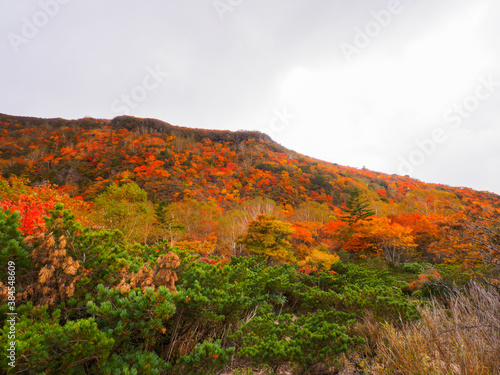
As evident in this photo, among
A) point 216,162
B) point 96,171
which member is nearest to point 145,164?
point 96,171

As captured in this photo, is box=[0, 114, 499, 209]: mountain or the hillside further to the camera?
box=[0, 114, 499, 209]: mountain

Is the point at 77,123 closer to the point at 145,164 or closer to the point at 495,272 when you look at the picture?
the point at 145,164

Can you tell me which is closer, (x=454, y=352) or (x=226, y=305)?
(x=454, y=352)

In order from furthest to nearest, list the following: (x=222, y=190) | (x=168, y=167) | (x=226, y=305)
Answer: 1. (x=168, y=167)
2. (x=222, y=190)
3. (x=226, y=305)

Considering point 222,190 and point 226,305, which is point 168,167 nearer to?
point 222,190

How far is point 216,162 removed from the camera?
57.3 meters

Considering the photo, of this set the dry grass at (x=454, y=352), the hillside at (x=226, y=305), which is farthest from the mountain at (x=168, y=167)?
the dry grass at (x=454, y=352)

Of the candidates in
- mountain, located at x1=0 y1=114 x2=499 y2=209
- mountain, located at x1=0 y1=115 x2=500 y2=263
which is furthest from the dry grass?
mountain, located at x1=0 y1=114 x2=499 y2=209

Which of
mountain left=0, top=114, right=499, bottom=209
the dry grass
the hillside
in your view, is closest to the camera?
the hillside

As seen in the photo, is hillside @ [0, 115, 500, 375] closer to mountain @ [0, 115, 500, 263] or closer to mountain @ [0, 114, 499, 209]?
mountain @ [0, 115, 500, 263]

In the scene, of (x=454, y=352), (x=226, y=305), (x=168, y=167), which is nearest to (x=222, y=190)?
(x=168, y=167)

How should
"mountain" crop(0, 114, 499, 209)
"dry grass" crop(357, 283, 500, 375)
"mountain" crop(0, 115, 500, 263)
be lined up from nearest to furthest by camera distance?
"dry grass" crop(357, 283, 500, 375) < "mountain" crop(0, 115, 500, 263) < "mountain" crop(0, 114, 499, 209)

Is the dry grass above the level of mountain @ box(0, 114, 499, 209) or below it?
below

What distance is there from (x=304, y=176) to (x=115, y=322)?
4946cm
